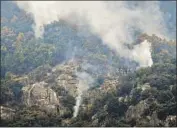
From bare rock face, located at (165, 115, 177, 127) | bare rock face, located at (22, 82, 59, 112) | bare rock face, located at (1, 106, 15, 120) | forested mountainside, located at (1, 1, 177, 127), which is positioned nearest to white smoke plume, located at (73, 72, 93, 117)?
forested mountainside, located at (1, 1, 177, 127)

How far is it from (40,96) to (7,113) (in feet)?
23.9

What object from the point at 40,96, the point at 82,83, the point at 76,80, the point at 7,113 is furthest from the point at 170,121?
the point at 76,80

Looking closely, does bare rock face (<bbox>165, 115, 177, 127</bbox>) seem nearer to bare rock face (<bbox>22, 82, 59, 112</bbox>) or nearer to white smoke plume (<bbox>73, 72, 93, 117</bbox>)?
white smoke plume (<bbox>73, 72, 93, 117</bbox>)

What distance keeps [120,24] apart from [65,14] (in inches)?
581

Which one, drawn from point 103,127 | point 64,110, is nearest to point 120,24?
point 64,110

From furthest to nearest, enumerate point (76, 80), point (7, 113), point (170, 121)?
point (76, 80), point (7, 113), point (170, 121)

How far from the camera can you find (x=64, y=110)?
8469 centimetres

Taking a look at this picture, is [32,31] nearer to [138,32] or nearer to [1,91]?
[138,32]

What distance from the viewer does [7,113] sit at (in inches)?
3236

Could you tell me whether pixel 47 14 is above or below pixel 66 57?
above

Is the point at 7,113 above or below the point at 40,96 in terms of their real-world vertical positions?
below

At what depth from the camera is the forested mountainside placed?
78.6m

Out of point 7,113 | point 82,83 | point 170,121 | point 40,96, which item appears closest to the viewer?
point 170,121

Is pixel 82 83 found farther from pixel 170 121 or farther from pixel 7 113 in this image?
pixel 170 121
